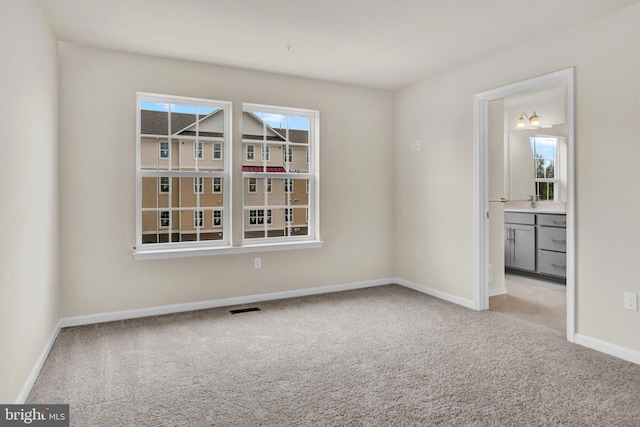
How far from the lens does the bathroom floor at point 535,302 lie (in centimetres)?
376

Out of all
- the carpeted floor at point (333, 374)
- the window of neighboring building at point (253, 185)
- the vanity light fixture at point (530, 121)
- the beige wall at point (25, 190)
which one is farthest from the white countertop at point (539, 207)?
the beige wall at point (25, 190)

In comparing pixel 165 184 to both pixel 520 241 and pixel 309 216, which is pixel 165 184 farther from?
pixel 520 241

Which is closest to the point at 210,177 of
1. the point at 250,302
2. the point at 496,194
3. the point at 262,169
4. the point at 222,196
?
the point at 222,196

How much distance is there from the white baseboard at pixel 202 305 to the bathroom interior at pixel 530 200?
1577 millimetres

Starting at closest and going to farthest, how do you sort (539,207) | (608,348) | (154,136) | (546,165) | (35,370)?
(35,370)
(608,348)
(154,136)
(546,165)
(539,207)

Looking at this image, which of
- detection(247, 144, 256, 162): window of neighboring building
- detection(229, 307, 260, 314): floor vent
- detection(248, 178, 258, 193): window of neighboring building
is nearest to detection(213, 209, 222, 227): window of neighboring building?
detection(248, 178, 258, 193): window of neighboring building

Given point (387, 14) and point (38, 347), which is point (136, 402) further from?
point (387, 14)

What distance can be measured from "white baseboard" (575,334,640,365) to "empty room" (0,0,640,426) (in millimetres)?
16

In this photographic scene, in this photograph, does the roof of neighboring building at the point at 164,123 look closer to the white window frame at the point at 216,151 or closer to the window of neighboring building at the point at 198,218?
the white window frame at the point at 216,151

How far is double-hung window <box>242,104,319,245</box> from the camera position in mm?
4348

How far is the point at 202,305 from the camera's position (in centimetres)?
404

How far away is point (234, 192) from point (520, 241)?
4104 millimetres

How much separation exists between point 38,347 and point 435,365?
8.77 feet

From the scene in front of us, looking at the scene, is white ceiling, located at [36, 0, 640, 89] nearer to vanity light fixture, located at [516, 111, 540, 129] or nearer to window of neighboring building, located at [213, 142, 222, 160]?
window of neighboring building, located at [213, 142, 222, 160]
